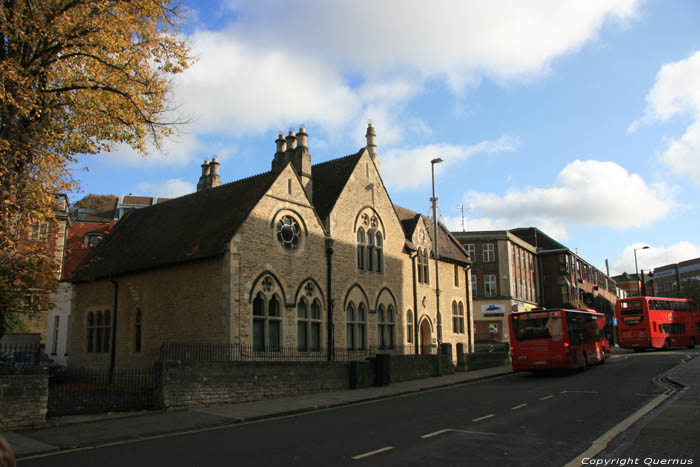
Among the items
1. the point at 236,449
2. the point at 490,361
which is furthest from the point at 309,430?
the point at 490,361

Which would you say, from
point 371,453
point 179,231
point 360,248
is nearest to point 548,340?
point 360,248

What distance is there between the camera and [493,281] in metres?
Result: 53.7

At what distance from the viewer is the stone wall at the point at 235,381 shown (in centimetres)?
1520

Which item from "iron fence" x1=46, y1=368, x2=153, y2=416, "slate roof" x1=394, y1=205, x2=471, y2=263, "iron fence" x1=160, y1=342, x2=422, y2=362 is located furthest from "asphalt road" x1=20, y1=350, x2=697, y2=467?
"slate roof" x1=394, y1=205, x2=471, y2=263

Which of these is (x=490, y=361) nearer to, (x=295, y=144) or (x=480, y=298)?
(x=295, y=144)

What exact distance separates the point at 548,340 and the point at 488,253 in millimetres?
30576

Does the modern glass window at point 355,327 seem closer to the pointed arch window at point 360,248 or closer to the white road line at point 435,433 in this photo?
the pointed arch window at point 360,248

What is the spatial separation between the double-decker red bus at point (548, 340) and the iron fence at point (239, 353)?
787 centimetres

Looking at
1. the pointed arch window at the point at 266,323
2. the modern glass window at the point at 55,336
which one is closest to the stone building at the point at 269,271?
the pointed arch window at the point at 266,323

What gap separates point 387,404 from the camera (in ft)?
54.5

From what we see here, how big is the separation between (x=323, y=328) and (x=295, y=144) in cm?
880

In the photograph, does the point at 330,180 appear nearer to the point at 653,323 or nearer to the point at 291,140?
the point at 291,140

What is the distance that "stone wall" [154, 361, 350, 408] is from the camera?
49.9 ft

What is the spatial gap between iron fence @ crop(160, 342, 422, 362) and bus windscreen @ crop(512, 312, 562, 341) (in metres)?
7.89
